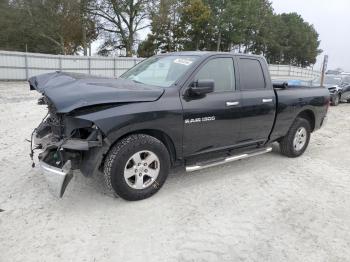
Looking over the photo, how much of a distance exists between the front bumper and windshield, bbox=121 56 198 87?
1666 mm

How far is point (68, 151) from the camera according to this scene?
3875 mm

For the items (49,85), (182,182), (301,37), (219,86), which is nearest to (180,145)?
(182,182)

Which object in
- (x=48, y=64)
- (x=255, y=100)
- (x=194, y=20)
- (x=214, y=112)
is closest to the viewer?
(x=214, y=112)

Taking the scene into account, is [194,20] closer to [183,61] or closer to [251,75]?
[251,75]

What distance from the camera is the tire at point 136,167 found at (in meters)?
3.96

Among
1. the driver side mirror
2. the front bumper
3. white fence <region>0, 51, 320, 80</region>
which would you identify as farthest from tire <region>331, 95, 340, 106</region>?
the front bumper

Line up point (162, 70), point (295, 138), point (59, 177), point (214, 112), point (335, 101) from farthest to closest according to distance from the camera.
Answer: point (335, 101) → point (295, 138) → point (162, 70) → point (214, 112) → point (59, 177)

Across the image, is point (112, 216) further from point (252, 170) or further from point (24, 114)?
point (24, 114)

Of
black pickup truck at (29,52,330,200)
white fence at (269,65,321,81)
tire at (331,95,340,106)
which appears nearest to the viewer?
black pickup truck at (29,52,330,200)

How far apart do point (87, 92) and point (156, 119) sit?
2.90ft

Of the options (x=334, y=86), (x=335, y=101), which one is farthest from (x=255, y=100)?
(x=334, y=86)

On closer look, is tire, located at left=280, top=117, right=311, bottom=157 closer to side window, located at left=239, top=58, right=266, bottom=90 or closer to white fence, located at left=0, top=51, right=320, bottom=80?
side window, located at left=239, top=58, right=266, bottom=90

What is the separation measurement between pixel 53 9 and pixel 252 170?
33.9m

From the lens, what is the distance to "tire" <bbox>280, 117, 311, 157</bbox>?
6297mm
